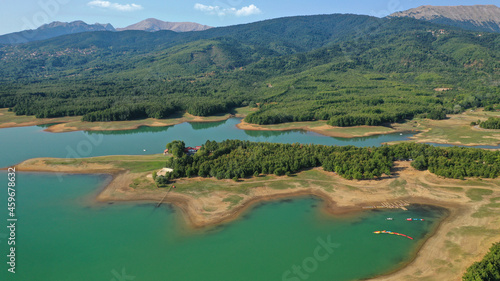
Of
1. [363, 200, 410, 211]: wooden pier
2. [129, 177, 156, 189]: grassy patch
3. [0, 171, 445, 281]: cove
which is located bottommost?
[0, 171, 445, 281]: cove

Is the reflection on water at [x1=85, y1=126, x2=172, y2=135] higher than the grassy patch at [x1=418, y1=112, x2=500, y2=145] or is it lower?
lower

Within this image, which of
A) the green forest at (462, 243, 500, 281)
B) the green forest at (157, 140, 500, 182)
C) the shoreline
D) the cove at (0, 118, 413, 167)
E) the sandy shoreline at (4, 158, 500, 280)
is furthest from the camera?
the shoreline

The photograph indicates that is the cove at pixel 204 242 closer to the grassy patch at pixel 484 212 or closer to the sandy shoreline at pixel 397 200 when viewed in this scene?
the sandy shoreline at pixel 397 200

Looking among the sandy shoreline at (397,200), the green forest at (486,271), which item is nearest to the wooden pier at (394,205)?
the sandy shoreline at (397,200)

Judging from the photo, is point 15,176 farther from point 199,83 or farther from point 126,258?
point 199,83

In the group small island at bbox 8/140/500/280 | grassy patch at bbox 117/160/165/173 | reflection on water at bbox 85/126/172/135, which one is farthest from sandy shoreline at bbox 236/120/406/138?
grassy patch at bbox 117/160/165/173

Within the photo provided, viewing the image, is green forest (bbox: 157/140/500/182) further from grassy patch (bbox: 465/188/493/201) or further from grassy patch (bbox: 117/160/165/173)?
grassy patch (bbox: 117/160/165/173)
